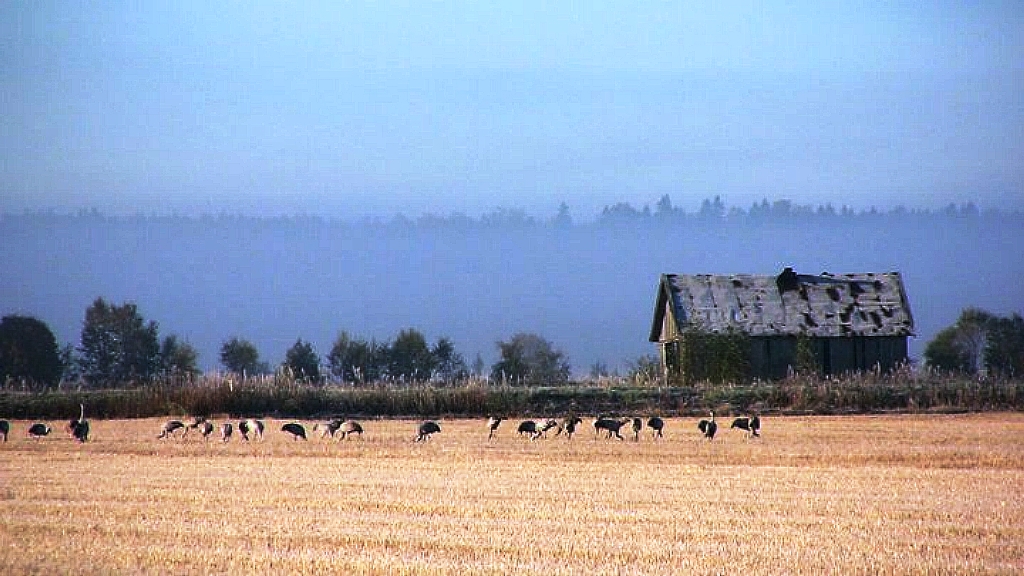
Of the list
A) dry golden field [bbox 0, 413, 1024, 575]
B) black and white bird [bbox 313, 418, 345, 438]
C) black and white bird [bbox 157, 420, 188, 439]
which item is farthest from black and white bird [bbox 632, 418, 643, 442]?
black and white bird [bbox 157, 420, 188, 439]

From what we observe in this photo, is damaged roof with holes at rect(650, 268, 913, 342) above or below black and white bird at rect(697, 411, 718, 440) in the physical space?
above

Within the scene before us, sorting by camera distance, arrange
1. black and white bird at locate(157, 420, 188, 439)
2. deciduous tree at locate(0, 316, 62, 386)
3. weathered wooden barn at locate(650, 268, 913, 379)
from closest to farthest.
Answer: black and white bird at locate(157, 420, 188, 439) < weathered wooden barn at locate(650, 268, 913, 379) < deciduous tree at locate(0, 316, 62, 386)

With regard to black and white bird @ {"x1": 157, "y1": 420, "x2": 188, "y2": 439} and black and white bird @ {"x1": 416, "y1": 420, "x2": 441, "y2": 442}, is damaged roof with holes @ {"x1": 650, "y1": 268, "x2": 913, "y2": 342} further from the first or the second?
black and white bird @ {"x1": 157, "y1": 420, "x2": 188, "y2": 439}

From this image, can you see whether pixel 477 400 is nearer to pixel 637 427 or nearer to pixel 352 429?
pixel 352 429

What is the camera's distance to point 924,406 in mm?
47469

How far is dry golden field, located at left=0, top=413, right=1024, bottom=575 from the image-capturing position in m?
16.0

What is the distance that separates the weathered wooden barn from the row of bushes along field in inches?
410

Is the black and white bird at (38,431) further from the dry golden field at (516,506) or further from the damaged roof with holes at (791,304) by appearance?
the damaged roof with holes at (791,304)

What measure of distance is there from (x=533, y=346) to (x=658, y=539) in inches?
3277

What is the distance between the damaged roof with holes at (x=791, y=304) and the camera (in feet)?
199

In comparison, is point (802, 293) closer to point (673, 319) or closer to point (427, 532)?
point (673, 319)

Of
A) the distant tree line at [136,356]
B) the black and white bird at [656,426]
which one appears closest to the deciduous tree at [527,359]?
the distant tree line at [136,356]

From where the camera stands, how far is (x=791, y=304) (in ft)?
203

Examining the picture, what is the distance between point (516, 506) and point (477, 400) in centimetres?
2617
